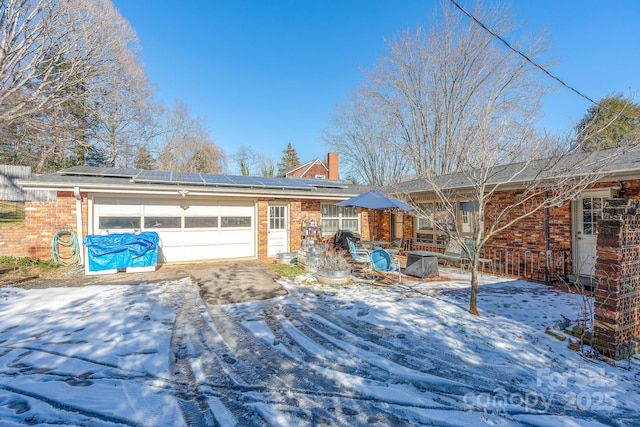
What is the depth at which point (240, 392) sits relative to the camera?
2885 millimetres

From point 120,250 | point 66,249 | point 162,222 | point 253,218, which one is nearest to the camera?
point 120,250

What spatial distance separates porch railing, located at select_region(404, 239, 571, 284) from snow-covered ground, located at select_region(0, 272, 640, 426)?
2.15 meters

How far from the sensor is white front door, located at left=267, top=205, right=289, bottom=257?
11156mm

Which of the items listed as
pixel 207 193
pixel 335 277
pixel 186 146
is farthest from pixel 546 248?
pixel 186 146

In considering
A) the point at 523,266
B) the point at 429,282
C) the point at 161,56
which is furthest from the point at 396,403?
the point at 161,56

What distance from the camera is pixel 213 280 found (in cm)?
759

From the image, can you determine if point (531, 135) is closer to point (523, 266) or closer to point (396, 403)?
point (523, 266)

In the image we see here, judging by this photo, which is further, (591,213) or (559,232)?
(559,232)

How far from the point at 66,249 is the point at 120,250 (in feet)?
6.84

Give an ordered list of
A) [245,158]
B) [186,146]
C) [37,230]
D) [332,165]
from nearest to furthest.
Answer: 1. [37,230]
2. [332,165]
3. [186,146]
4. [245,158]

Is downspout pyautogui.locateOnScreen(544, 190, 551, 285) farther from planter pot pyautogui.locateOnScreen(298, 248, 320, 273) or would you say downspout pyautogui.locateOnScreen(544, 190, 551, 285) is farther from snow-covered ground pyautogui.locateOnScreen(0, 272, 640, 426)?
planter pot pyautogui.locateOnScreen(298, 248, 320, 273)

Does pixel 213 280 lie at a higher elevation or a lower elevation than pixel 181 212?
lower

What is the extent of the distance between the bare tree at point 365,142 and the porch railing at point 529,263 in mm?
14522

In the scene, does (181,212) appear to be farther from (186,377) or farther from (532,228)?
(532,228)
